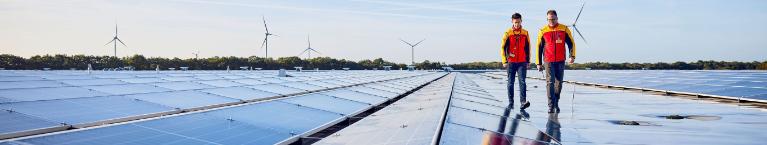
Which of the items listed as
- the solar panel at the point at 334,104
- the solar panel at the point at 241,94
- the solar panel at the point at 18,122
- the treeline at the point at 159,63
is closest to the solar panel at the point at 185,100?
the solar panel at the point at 241,94

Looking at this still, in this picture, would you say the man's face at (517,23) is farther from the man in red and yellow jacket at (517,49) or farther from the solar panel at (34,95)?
the solar panel at (34,95)

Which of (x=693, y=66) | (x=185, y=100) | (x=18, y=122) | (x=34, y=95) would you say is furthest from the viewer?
(x=693, y=66)

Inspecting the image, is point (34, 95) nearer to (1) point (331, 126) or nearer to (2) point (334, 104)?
(2) point (334, 104)

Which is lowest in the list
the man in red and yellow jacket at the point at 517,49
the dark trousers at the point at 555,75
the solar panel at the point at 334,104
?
the solar panel at the point at 334,104

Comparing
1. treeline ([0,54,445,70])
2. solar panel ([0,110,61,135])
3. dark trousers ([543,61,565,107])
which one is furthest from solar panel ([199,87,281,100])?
treeline ([0,54,445,70])

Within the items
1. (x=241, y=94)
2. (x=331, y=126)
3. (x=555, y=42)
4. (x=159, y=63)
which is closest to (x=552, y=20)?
(x=555, y=42)

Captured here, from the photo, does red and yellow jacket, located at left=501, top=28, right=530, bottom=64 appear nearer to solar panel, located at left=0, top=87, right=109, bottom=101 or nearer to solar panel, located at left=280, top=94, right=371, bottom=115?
solar panel, located at left=280, top=94, right=371, bottom=115
